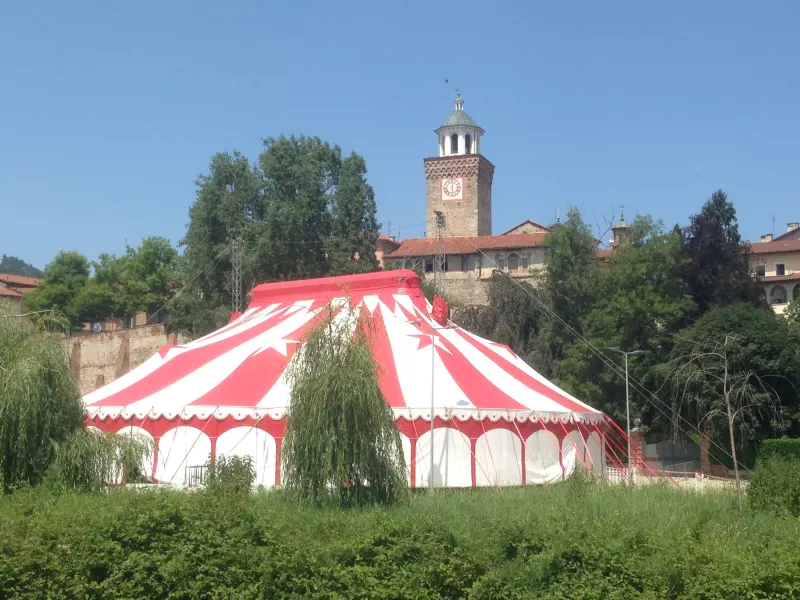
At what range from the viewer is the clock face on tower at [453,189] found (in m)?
57.0

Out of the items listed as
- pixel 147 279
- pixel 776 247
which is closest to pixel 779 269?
pixel 776 247

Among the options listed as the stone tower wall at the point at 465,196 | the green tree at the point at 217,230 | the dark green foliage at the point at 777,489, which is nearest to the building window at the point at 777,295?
the stone tower wall at the point at 465,196

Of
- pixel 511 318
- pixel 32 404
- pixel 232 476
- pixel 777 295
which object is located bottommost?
pixel 232 476

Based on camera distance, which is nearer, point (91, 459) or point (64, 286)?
point (91, 459)

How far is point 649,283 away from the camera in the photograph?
99.1 ft

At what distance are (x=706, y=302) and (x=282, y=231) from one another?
15703 millimetres

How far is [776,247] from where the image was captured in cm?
4688

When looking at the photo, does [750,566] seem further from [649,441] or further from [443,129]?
[443,129]

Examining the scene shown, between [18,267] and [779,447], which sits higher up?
[18,267]

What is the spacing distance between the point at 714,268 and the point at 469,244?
18.5 m

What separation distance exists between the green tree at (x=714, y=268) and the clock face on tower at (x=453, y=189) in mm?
24991

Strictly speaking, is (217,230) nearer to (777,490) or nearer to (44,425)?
(44,425)

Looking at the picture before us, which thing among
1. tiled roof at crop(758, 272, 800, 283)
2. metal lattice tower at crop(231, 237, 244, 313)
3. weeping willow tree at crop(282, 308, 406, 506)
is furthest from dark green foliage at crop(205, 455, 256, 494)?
tiled roof at crop(758, 272, 800, 283)

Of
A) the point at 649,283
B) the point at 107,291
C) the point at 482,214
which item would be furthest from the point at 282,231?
the point at 482,214
